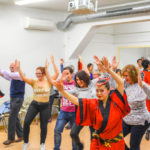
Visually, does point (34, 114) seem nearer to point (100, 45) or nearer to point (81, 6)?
point (81, 6)

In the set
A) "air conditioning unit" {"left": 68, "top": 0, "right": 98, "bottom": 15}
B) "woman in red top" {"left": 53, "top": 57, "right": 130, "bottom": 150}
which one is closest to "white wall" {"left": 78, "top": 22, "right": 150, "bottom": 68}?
"air conditioning unit" {"left": 68, "top": 0, "right": 98, "bottom": 15}

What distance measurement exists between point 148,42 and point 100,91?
675 centimetres

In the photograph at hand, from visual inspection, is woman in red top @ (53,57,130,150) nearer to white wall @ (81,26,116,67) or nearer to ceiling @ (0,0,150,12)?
ceiling @ (0,0,150,12)

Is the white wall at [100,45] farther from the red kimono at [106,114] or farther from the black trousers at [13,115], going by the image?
the red kimono at [106,114]

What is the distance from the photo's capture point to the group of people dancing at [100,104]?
8.31ft

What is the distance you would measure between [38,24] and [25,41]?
0.58 m

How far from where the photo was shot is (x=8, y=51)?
21.6 ft

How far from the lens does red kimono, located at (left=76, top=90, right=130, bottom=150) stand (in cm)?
250

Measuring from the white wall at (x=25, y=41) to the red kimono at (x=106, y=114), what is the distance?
437cm

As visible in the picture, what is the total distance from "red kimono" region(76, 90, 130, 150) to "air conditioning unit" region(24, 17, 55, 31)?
15.6ft

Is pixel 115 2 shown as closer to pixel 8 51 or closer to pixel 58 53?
pixel 58 53

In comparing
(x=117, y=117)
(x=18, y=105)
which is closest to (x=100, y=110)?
(x=117, y=117)

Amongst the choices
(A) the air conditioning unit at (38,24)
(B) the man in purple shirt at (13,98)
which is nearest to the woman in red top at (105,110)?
(B) the man in purple shirt at (13,98)

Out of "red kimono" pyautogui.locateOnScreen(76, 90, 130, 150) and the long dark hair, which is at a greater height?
the long dark hair
